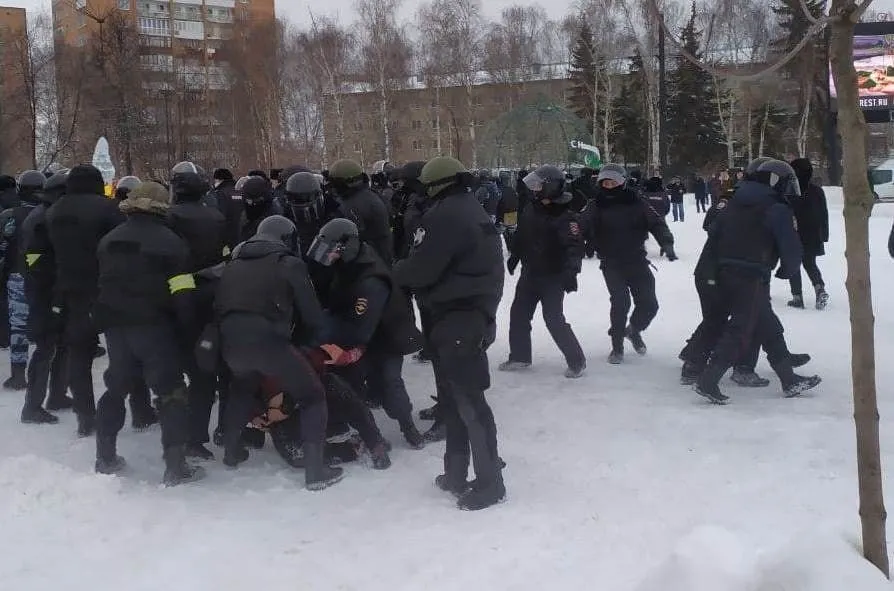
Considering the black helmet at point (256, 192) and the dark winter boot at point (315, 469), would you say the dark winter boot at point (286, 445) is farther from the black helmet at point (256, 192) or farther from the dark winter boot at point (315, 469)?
the black helmet at point (256, 192)

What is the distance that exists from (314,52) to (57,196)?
120ft

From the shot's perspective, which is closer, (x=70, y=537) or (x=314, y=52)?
(x=70, y=537)

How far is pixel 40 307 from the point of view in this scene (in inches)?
267

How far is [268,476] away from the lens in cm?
552

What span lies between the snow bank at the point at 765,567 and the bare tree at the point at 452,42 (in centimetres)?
4164

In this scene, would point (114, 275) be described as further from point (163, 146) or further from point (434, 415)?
point (163, 146)

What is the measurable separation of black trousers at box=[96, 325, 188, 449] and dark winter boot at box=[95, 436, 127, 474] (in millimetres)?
282

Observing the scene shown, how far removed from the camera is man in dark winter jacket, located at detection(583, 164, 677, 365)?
325 inches

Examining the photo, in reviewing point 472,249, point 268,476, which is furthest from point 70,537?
point 472,249

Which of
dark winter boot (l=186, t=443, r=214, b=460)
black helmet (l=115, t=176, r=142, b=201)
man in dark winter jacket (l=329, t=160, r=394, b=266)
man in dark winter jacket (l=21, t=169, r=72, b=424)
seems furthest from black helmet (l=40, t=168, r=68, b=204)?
Result: dark winter boot (l=186, t=443, r=214, b=460)

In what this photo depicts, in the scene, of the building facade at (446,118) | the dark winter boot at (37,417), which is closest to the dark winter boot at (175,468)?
the dark winter boot at (37,417)

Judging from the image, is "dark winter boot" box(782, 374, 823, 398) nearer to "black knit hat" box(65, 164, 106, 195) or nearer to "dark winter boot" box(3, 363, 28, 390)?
"black knit hat" box(65, 164, 106, 195)

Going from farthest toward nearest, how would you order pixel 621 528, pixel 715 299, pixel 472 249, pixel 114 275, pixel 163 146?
pixel 163 146 → pixel 715 299 → pixel 114 275 → pixel 472 249 → pixel 621 528

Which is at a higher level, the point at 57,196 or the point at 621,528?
the point at 57,196
